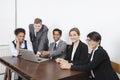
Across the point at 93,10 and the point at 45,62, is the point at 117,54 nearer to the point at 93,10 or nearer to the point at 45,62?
the point at 93,10

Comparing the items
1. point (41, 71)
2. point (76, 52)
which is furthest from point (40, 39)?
point (41, 71)

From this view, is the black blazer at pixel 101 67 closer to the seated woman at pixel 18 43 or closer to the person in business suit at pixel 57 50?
the person in business suit at pixel 57 50

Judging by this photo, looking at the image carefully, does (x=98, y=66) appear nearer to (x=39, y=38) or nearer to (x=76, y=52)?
(x=76, y=52)

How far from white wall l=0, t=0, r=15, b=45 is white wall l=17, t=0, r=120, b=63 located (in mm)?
156

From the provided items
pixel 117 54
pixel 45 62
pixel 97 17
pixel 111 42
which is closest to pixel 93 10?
pixel 97 17

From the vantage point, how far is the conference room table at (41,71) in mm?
2010

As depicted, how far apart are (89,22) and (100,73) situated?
129cm

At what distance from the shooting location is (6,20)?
3.79m

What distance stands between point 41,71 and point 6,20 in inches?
77.0

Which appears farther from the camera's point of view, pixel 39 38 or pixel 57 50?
pixel 39 38

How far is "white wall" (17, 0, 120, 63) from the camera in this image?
114 inches

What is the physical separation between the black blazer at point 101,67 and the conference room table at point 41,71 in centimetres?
11

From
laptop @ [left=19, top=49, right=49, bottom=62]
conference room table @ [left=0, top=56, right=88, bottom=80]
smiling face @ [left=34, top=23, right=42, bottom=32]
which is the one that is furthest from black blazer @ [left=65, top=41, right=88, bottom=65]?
smiling face @ [left=34, top=23, right=42, bottom=32]

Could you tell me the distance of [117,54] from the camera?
9.43ft
